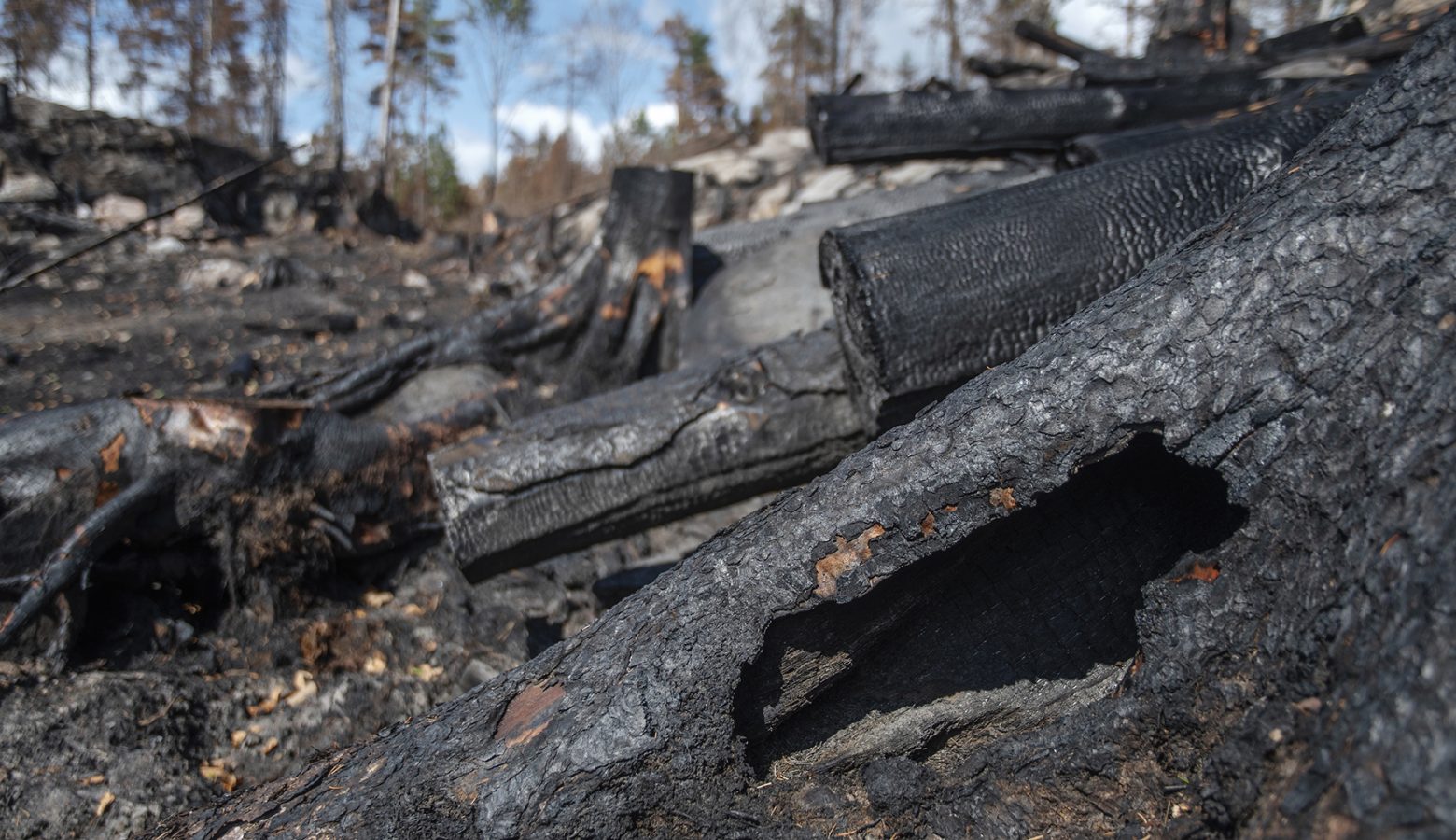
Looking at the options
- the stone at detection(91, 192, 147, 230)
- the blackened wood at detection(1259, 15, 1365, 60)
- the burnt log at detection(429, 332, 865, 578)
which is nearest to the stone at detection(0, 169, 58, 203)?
the stone at detection(91, 192, 147, 230)

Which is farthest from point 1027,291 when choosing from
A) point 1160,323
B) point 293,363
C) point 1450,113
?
point 293,363

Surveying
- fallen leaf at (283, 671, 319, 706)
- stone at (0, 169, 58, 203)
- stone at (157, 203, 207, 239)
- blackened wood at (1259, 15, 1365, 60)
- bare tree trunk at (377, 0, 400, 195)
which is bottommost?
fallen leaf at (283, 671, 319, 706)

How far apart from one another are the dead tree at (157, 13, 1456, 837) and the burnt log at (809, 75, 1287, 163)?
334 cm

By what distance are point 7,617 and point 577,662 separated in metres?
1.90

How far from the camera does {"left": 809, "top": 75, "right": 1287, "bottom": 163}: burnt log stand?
4.25 meters

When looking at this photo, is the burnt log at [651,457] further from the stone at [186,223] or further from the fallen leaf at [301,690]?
the stone at [186,223]

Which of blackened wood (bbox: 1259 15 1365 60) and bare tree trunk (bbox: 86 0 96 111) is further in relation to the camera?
bare tree trunk (bbox: 86 0 96 111)

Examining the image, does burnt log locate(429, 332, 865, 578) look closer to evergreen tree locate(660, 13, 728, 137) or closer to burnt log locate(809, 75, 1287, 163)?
burnt log locate(809, 75, 1287, 163)

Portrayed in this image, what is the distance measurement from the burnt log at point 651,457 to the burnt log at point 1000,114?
91.3 inches

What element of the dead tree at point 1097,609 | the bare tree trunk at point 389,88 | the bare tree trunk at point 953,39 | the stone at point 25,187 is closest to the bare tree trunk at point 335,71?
the bare tree trunk at point 389,88

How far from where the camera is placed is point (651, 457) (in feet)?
7.90

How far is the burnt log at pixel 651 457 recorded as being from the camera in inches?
94.2

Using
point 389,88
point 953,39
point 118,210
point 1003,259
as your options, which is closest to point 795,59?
point 953,39

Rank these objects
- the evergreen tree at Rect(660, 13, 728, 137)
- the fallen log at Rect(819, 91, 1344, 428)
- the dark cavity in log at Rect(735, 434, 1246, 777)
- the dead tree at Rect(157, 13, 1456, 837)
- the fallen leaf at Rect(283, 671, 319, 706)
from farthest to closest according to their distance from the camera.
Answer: the evergreen tree at Rect(660, 13, 728, 137)
the fallen leaf at Rect(283, 671, 319, 706)
the fallen log at Rect(819, 91, 1344, 428)
the dark cavity in log at Rect(735, 434, 1246, 777)
the dead tree at Rect(157, 13, 1456, 837)
